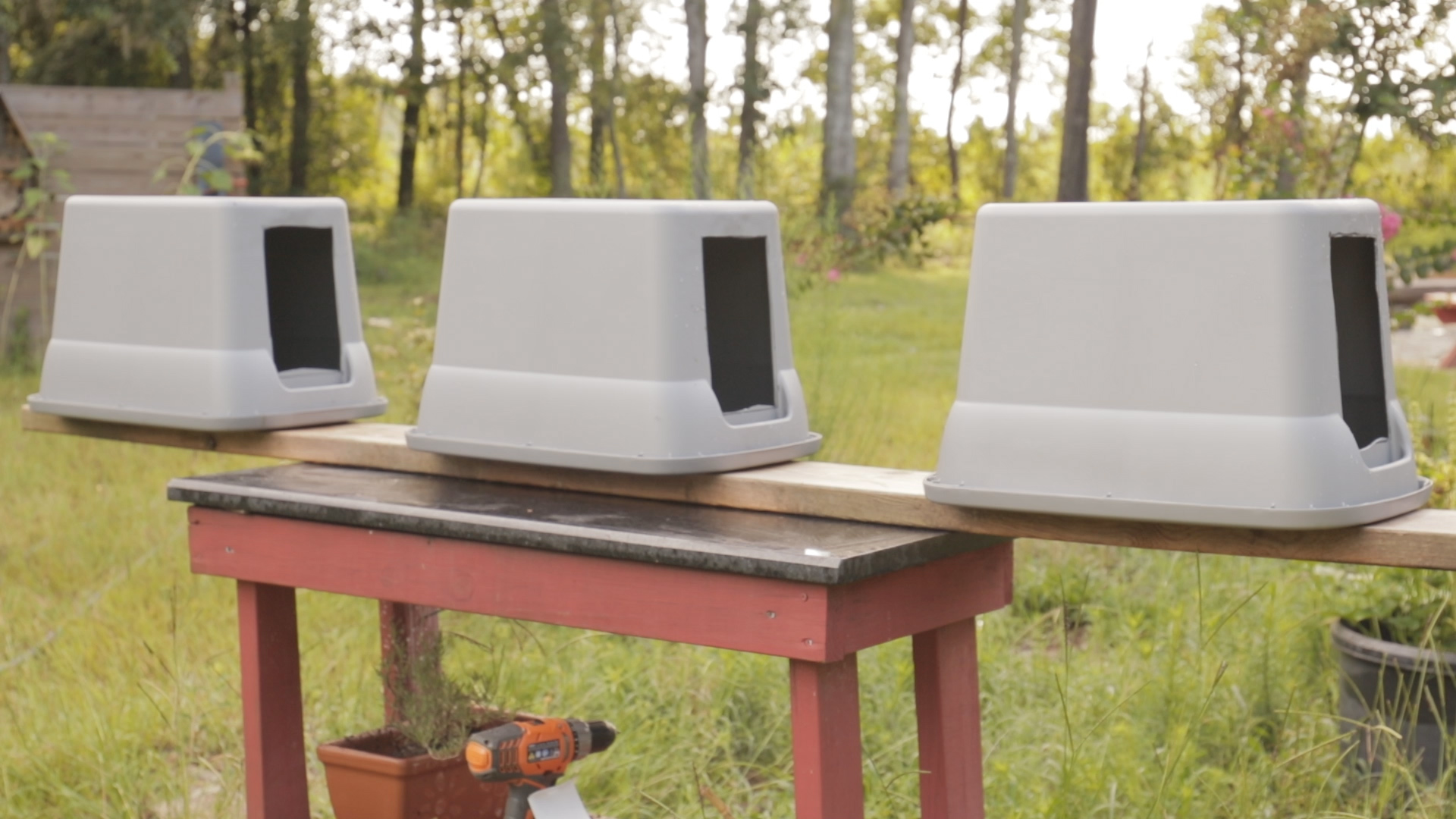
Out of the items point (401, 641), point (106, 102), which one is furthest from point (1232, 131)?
point (401, 641)

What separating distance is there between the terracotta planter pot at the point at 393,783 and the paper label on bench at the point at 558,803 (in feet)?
Result: 1.30

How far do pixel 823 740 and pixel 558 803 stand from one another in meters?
0.62

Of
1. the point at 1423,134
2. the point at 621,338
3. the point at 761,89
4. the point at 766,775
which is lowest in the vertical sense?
the point at 766,775

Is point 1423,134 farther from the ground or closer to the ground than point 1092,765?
farther from the ground

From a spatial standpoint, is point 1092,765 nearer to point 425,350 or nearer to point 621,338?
point 621,338

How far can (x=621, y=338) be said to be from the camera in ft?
5.95

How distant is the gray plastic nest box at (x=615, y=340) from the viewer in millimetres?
1791

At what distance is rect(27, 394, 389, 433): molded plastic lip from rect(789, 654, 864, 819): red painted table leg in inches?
41.0

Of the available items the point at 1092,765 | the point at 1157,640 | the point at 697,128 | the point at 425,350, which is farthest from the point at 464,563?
the point at 697,128

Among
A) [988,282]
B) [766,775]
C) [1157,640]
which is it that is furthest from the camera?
[1157,640]

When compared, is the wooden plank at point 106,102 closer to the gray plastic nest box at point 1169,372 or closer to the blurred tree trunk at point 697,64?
the blurred tree trunk at point 697,64

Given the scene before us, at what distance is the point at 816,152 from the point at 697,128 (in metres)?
4.92

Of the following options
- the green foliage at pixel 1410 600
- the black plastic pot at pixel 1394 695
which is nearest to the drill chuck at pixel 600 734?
the black plastic pot at pixel 1394 695

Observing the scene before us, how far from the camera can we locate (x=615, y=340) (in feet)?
5.97
